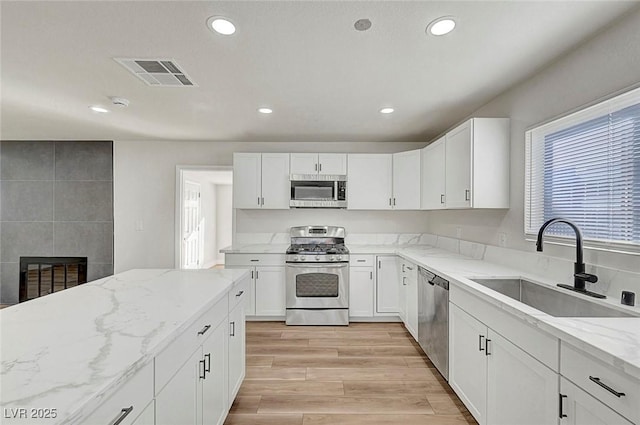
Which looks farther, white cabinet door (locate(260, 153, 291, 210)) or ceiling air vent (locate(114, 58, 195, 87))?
white cabinet door (locate(260, 153, 291, 210))

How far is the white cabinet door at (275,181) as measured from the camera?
4.05m

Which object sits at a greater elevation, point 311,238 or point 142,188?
point 142,188

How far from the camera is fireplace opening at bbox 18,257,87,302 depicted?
4.47 metres

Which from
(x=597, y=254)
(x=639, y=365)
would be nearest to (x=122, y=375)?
(x=639, y=365)

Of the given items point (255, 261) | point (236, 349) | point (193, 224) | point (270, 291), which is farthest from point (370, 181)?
Answer: point (193, 224)

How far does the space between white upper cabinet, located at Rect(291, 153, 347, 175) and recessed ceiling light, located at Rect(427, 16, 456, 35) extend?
7.81ft

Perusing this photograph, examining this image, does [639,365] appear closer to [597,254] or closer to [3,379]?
[597,254]

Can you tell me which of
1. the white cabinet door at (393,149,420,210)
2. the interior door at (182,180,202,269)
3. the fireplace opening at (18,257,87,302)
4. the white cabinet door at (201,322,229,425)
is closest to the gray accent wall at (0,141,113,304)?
the fireplace opening at (18,257,87,302)

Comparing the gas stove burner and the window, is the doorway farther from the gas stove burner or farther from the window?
the window

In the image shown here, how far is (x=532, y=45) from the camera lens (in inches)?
73.6

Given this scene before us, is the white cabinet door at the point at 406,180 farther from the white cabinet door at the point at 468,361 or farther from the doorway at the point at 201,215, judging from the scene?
the doorway at the point at 201,215

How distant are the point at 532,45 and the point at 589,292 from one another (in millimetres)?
1487

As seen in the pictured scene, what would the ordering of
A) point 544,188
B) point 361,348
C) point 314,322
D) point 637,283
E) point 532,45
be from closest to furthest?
point 637,283 → point 532,45 → point 544,188 → point 361,348 → point 314,322

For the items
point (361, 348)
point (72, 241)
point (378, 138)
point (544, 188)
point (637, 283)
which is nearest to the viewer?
point (637, 283)
